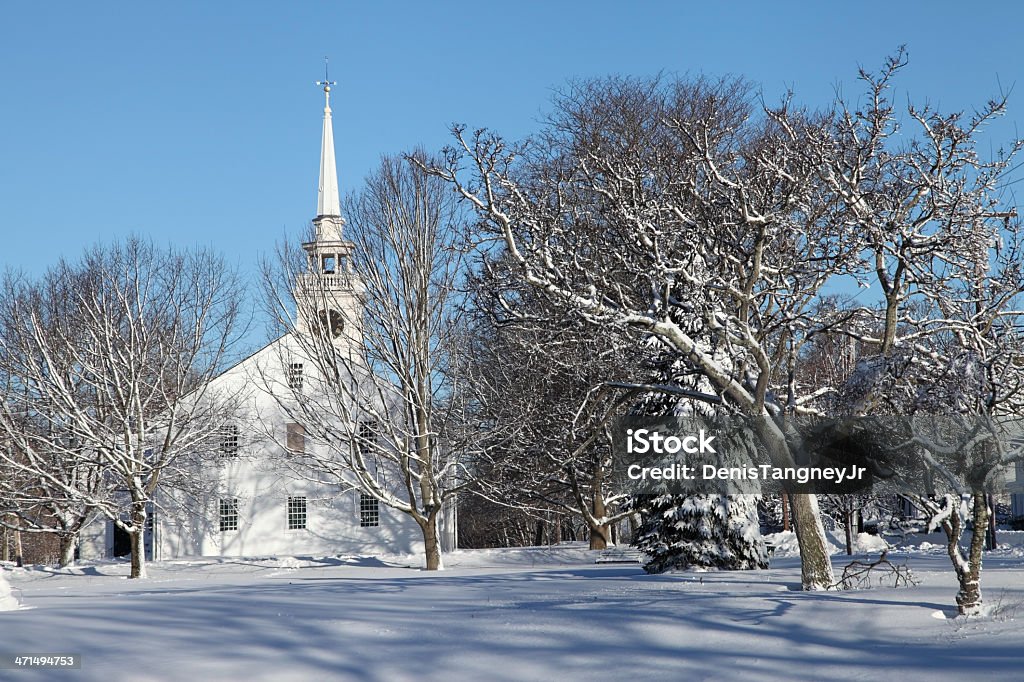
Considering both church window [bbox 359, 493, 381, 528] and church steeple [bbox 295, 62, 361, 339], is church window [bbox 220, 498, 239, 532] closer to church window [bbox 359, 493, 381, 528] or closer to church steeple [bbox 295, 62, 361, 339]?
church window [bbox 359, 493, 381, 528]

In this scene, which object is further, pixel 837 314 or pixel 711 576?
pixel 711 576

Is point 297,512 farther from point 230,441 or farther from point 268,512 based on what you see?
point 230,441

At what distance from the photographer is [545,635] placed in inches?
388

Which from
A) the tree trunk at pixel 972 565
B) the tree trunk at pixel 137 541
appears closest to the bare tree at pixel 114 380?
the tree trunk at pixel 137 541

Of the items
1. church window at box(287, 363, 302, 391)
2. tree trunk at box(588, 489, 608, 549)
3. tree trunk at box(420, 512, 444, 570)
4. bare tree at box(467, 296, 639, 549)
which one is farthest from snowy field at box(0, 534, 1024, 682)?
tree trunk at box(588, 489, 608, 549)

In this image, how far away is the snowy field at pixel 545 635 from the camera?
27.2ft

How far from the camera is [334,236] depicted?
106 feet

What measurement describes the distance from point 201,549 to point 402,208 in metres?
16.4

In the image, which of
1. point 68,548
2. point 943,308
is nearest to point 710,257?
point 943,308

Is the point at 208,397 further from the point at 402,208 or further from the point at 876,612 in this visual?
the point at 876,612

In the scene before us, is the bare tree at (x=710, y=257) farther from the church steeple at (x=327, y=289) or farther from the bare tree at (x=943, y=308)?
the church steeple at (x=327, y=289)

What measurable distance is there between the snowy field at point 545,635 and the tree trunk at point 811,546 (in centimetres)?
46

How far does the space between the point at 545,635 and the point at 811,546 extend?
4810 mm

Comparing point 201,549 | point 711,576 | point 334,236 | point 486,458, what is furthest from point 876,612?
point 201,549
